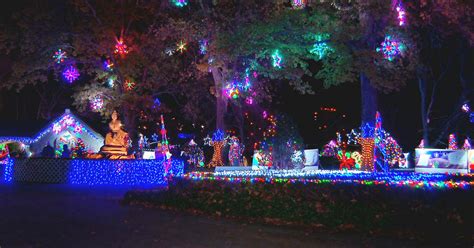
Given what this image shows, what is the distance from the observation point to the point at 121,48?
30.1 metres

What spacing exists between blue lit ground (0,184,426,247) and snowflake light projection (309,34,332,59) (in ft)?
45.8

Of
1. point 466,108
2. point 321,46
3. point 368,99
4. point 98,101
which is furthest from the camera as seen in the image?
point 466,108

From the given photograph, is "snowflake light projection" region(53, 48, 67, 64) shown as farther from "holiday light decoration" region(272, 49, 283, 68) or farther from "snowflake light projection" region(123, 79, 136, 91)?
"holiday light decoration" region(272, 49, 283, 68)

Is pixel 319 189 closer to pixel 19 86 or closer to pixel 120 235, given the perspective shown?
pixel 120 235

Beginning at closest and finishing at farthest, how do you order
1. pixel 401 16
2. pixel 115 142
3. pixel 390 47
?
pixel 401 16 → pixel 390 47 → pixel 115 142

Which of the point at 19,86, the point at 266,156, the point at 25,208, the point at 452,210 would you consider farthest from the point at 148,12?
the point at 452,210

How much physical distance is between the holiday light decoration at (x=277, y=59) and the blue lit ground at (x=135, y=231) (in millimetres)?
12862

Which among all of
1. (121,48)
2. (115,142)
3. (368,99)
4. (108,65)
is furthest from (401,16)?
(108,65)

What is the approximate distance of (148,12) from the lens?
3105 cm

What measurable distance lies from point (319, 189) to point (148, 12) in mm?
22631

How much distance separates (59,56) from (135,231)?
22617 mm

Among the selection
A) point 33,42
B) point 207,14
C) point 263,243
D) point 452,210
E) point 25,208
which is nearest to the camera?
point 263,243

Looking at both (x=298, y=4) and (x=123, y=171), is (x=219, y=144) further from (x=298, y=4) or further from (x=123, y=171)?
(x=298, y=4)

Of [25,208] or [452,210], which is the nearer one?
[452,210]
